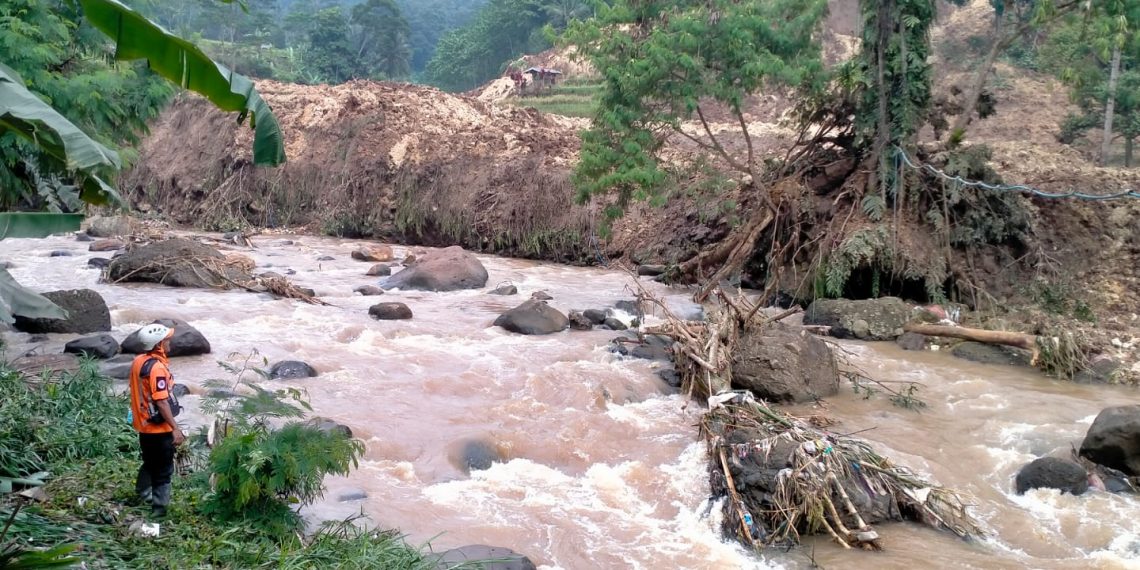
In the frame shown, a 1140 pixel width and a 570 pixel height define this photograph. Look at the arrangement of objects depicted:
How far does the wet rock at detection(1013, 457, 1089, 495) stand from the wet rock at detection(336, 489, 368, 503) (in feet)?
18.2

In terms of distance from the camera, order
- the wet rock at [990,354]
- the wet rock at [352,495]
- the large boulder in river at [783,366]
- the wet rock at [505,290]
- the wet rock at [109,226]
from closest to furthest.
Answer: the wet rock at [352,495]
the large boulder in river at [783,366]
the wet rock at [990,354]
the wet rock at [505,290]
the wet rock at [109,226]

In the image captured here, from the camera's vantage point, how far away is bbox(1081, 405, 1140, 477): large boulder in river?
729cm

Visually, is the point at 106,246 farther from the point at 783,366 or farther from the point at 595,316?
the point at 783,366

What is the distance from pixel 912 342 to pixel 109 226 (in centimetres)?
1892

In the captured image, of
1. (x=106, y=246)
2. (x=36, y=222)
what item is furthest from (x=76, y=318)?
(x=106, y=246)

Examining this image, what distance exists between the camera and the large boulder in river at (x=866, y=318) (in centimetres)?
1287

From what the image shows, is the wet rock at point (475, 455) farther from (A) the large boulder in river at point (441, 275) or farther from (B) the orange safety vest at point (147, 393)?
(A) the large boulder in river at point (441, 275)

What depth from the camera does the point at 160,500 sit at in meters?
4.83

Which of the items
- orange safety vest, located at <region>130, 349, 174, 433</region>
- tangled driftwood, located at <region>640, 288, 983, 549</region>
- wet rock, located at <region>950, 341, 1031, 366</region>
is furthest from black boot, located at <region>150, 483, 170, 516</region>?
wet rock, located at <region>950, 341, 1031, 366</region>

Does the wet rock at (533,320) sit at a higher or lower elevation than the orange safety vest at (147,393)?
lower

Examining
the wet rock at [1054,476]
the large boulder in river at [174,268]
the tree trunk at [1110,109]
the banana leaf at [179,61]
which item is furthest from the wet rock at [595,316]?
the tree trunk at [1110,109]

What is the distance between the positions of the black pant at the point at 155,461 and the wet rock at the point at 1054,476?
671cm

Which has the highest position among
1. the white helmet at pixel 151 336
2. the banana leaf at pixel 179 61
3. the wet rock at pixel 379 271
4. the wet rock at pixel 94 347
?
the banana leaf at pixel 179 61

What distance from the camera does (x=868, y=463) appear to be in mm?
6727
